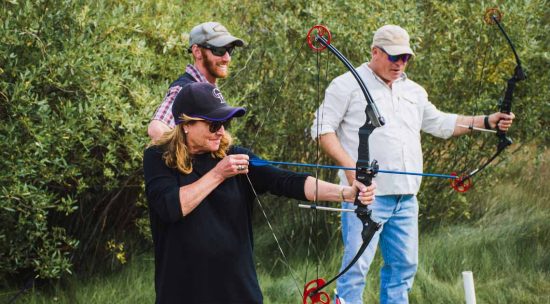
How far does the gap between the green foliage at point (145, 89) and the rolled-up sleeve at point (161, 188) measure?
5.49 feet

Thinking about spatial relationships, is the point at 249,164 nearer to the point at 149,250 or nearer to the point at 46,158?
the point at 46,158

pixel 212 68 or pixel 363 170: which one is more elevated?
pixel 212 68

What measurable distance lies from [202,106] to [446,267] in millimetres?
3797

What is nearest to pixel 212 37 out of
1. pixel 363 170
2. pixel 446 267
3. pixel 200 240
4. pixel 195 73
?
pixel 195 73

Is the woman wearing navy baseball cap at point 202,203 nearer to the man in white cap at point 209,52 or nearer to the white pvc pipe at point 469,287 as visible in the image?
the man in white cap at point 209,52

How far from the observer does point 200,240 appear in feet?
10.4

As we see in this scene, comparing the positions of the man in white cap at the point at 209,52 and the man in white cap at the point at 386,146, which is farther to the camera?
the man in white cap at the point at 386,146

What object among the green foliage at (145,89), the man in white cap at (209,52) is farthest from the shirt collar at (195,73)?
the green foliage at (145,89)

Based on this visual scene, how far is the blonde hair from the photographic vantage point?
3.22m

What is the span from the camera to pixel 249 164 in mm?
3303

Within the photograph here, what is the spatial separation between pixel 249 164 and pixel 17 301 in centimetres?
319

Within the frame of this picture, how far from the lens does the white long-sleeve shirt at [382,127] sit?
4.63m

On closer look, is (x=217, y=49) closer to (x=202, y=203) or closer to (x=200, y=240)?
(x=202, y=203)

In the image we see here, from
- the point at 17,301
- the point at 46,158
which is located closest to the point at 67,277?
the point at 17,301
